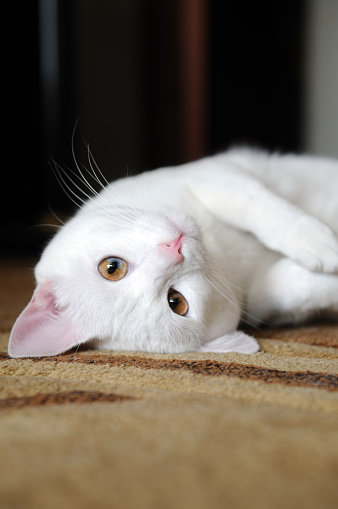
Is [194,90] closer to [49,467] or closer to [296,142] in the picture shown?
[296,142]

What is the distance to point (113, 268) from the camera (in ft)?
4.30

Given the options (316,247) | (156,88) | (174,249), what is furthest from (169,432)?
(156,88)

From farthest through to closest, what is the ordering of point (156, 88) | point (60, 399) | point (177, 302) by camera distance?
point (156, 88)
point (177, 302)
point (60, 399)

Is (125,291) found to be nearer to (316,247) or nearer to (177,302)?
(177,302)

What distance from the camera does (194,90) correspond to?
17.1 ft

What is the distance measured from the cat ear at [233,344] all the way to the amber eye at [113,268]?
0.29 metres

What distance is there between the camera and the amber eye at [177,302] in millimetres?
1351

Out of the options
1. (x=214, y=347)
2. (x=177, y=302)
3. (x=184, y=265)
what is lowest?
(x=214, y=347)

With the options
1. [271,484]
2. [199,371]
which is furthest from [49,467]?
[199,371]

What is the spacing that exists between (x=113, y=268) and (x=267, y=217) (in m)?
0.48

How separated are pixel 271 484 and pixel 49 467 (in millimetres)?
276

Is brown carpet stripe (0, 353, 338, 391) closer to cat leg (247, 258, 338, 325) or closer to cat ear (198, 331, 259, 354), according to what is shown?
cat ear (198, 331, 259, 354)

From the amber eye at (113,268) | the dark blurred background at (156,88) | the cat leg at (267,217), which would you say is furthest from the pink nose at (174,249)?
the dark blurred background at (156,88)

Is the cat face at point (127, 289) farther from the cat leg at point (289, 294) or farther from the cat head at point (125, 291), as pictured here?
the cat leg at point (289, 294)
